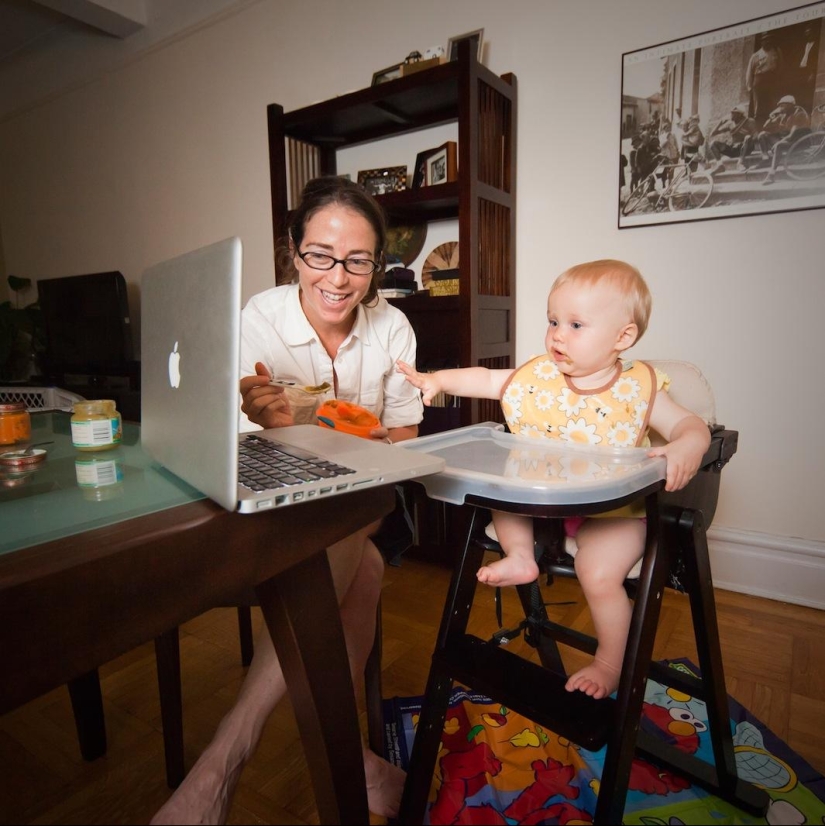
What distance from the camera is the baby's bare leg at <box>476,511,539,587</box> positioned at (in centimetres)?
93

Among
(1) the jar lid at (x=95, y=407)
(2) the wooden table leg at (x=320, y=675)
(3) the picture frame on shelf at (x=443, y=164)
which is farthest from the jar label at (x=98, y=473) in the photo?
(3) the picture frame on shelf at (x=443, y=164)

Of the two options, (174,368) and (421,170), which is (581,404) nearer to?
(174,368)

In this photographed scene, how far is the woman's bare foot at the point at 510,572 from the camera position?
93cm

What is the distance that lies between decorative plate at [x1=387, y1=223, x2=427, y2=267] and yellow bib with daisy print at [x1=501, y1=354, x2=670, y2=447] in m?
1.40

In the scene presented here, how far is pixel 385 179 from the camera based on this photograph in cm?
233

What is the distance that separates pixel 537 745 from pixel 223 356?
3.51 feet

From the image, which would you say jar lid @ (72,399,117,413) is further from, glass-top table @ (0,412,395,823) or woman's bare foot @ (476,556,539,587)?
woman's bare foot @ (476,556,539,587)

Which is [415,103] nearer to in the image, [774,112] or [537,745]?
[774,112]

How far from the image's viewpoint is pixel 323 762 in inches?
27.8

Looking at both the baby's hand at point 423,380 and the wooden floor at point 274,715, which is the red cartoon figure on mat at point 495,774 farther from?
the baby's hand at point 423,380

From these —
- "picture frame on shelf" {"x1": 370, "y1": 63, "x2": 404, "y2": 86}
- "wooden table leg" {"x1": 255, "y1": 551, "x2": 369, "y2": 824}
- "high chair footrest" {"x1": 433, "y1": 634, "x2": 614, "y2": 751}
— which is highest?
"picture frame on shelf" {"x1": 370, "y1": 63, "x2": 404, "y2": 86}

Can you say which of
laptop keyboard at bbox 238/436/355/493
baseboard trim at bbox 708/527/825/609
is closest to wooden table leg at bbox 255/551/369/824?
laptop keyboard at bbox 238/436/355/493

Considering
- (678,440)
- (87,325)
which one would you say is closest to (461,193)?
(678,440)

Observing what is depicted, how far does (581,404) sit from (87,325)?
346 cm
